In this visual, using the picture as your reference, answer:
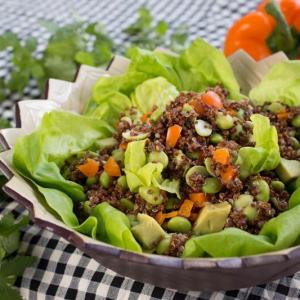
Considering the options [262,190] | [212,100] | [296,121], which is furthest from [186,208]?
[296,121]

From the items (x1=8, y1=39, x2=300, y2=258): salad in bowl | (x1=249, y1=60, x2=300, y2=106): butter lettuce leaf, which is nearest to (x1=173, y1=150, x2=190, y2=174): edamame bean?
(x1=8, y1=39, x2=300, y2=258): salad in bowl

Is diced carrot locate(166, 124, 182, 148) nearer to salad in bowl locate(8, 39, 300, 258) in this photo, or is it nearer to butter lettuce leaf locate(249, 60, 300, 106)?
salad in bowl locate(8, 39, 300, 258)

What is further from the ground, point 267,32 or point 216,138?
point 216,138

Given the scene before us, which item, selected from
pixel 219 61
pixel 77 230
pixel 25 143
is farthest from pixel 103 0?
pixel 77 230

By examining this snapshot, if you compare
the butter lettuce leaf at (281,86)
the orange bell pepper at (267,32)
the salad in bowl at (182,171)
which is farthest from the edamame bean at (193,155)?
the orange bell pepper at (267,32)

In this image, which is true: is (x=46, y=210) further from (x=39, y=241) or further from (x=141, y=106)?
(x=141, y=106)

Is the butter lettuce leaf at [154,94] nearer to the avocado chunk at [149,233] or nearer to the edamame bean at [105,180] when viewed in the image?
the edamame bean at [105,180]

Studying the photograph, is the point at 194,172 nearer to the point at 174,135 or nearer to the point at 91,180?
the point at 174,135
